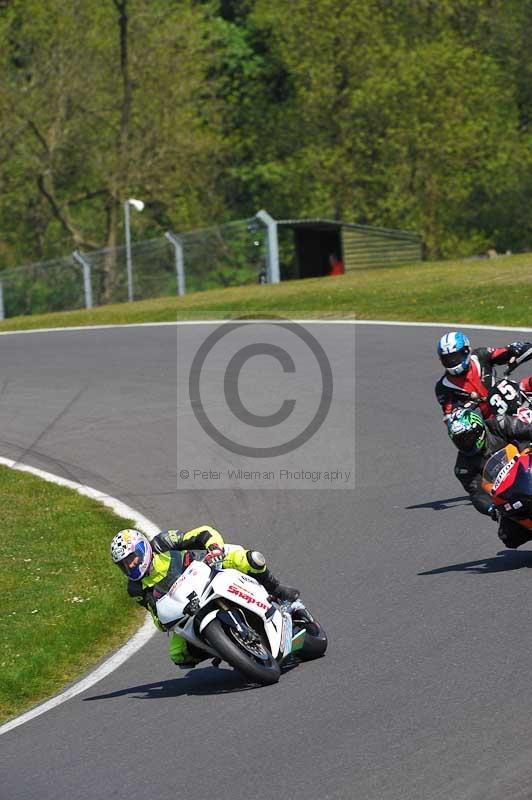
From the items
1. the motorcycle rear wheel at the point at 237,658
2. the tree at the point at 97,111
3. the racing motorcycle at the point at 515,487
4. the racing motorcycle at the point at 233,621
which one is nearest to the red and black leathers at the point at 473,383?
the racing motorcycle at the point at 515,487

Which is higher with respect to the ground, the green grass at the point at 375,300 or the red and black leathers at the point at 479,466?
the red and black leathers at the point at 479,466

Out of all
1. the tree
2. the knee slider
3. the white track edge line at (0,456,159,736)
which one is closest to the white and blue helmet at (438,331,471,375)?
the white track edge line at (0,456,159,736)

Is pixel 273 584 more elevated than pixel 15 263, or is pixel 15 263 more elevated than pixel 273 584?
pixel 273 584

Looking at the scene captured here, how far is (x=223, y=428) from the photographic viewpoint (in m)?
18.0

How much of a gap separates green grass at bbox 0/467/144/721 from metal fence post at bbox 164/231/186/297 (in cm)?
2019

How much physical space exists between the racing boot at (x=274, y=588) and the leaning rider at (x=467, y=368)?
12.9 feet

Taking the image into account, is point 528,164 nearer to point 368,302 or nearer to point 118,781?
point 368,302

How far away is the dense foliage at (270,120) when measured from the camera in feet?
158

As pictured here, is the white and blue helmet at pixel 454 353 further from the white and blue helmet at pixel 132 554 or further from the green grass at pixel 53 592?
the white and blue helmet at pixel 132 554

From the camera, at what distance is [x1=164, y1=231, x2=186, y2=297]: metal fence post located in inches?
1409

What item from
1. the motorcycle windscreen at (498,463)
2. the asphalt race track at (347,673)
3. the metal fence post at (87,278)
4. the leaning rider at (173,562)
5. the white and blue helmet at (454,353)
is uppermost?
the white and blue helmet at (454,353)

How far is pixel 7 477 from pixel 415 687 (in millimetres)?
9400

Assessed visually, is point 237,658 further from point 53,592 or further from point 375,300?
point 375,300

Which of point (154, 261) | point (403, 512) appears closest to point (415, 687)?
point (403, 512)
